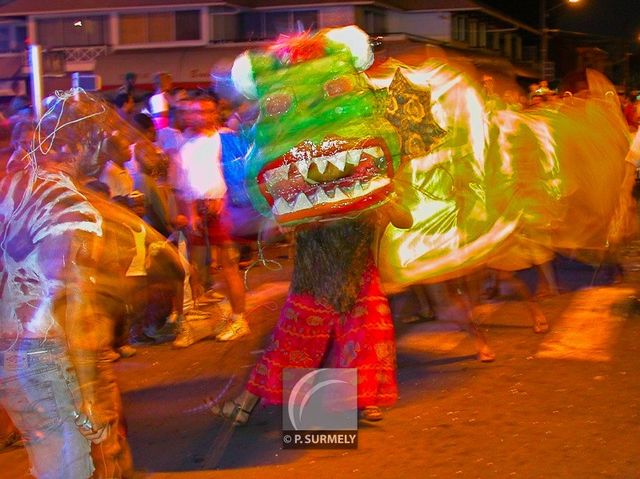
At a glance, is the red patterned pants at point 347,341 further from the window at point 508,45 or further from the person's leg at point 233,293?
the window at point 508,45

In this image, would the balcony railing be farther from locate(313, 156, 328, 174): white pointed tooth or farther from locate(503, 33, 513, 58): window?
locate(313, 156, 328, 174): white pointed tooth

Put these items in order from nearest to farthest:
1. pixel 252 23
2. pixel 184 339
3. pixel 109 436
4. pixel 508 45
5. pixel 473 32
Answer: pixel 109 436
pixel 184 339
pixel 252 23
pixel 473 32
pixel 508 45

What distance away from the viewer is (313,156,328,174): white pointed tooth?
4.43 m

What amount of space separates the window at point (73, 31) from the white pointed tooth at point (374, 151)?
33030 millimetres

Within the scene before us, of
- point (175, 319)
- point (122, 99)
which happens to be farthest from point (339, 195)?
point (122, 99)

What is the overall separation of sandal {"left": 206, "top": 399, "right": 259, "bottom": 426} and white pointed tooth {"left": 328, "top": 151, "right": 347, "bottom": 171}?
1574mm

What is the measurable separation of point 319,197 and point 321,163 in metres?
0.17

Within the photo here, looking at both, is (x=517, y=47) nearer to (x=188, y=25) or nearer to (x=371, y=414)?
(x=188, y=25)

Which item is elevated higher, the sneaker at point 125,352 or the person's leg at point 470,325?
the person's leg at point 470,325

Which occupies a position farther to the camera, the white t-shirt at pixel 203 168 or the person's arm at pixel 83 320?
the white t-shirt at pixel 203 168

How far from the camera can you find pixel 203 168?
7.41 meters

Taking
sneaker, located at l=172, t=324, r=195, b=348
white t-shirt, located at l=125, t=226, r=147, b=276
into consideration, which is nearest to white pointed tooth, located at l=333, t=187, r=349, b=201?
white t-shirt, located at l=125, t=226, r=147, b=276

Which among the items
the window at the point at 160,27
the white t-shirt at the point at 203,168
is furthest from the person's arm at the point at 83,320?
the window at the point at 160,27

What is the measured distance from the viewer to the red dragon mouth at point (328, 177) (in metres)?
4.41
